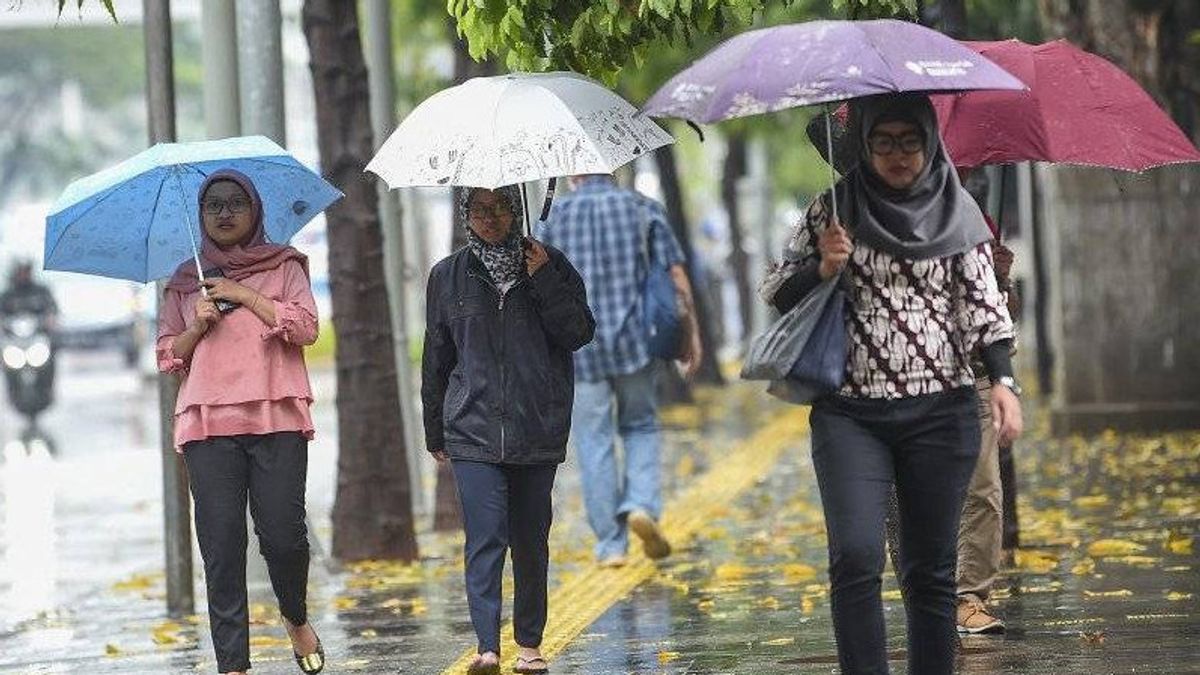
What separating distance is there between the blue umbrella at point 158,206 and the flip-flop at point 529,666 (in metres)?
1.63

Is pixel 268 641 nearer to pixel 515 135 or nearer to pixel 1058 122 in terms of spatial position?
pixel 515 135

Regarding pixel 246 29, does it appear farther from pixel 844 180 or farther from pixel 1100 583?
pixel 844 180

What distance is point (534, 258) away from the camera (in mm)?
8727

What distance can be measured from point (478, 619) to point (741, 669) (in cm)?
89

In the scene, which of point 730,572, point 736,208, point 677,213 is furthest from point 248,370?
point 736,208

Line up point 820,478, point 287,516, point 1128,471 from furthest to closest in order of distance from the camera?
point 1128,471
point 287,516
point 820,478

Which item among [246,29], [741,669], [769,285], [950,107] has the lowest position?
[741,669]

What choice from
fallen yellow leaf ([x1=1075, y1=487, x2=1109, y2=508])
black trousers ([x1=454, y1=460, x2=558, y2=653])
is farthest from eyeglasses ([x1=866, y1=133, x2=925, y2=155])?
fallen yellow leaf ([x1=1075, y1=487, x2=1109, y2=508])

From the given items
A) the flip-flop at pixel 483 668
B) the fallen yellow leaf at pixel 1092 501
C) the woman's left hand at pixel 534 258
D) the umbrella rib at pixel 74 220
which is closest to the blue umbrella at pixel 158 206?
the umbrella rib at pixel 74 220

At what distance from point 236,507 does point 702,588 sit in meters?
3.33

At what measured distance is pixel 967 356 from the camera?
7141 mm

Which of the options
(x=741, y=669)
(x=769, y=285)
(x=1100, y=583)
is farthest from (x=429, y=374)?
(x=1100, y=583)

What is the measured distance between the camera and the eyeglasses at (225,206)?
27.7ft

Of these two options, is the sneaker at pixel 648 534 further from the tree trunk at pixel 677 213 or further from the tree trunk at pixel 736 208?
the tree trunk at pixel 736 208
